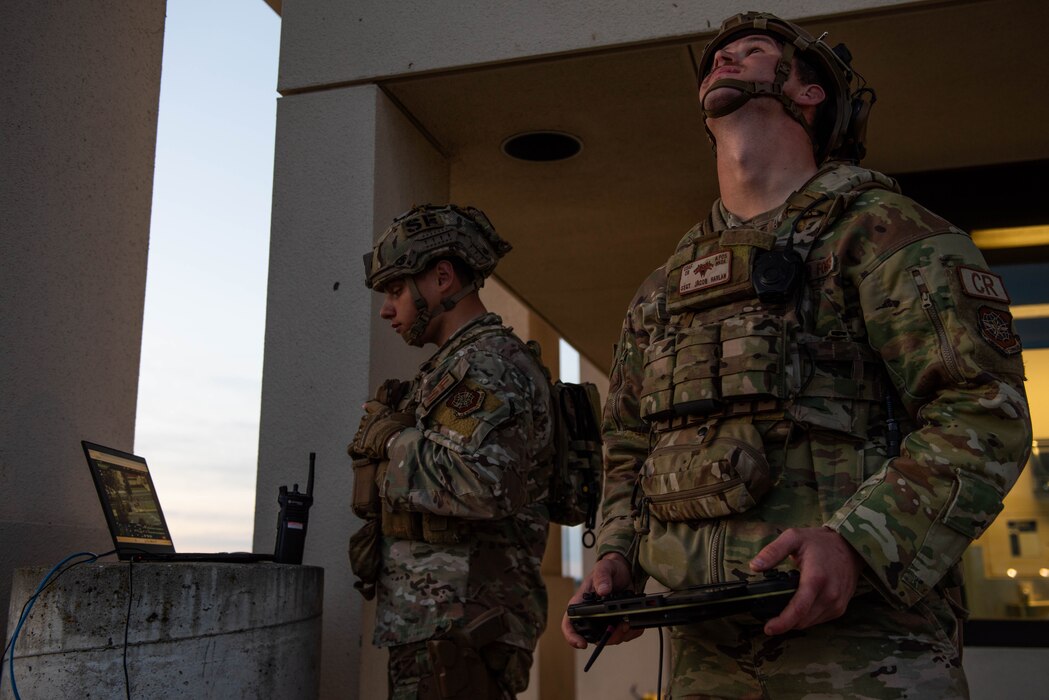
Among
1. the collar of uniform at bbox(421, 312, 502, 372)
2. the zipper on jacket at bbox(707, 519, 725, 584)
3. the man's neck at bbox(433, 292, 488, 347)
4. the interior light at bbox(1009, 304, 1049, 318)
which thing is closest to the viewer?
the zipper on jacket at bbox(707, 519, 725, 584)

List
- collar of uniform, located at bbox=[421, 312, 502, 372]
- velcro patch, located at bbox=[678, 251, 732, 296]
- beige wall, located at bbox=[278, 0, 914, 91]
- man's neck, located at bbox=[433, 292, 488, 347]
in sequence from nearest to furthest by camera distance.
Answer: velcro patch, located at bbox=[678, 251, 732, 296] < collar of uniform, located at bbox=[421, 312, 502, 372] < man's neck, located at bbox=[433, 292, 488, 347] < beige wall, located at bbox=[278, 0, 914, 91]

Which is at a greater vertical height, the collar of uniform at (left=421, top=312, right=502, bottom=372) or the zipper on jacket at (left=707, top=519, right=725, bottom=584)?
the collar of uniform at (left=421, top=312, right=502, bottom=372)

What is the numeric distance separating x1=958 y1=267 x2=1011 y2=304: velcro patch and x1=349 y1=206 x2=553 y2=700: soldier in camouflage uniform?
153 centimetres

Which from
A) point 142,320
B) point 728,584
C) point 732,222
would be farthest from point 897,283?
point 142,320

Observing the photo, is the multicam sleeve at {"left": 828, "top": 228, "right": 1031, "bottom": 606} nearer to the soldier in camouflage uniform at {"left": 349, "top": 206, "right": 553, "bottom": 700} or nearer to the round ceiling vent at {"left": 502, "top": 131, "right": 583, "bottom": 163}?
the soldier in camouflage uniform at {"left": 349, "top": 206, "right": 553, "bottom": 700}

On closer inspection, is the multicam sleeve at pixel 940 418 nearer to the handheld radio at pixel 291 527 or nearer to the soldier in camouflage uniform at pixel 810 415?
the soldier in camouflage uniform at pixel 810 415

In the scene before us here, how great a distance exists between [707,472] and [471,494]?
1.20 metres

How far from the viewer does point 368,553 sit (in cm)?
325

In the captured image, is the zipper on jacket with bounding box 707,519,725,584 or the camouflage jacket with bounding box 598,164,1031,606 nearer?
the camouflage jacket with bounding box 598,164,1031,606

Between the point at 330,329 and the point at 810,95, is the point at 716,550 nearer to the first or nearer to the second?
the point at 810,95

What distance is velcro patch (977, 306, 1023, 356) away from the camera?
177 cm

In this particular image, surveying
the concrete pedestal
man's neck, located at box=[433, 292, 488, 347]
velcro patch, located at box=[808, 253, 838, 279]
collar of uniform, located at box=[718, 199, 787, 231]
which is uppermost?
man's neck, located at box=[433, 292, 488, 347]

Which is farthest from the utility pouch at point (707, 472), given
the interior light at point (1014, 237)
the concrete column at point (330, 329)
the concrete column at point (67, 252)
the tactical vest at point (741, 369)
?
the interior light at point (1014, 237)

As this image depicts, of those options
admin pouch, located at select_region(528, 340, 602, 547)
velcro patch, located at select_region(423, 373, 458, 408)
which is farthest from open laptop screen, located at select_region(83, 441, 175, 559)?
admin pouch, located at select_region(528, 340, 602, 547)
